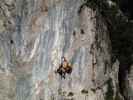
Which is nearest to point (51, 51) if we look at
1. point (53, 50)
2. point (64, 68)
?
point (53, 50)

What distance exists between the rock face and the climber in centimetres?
18

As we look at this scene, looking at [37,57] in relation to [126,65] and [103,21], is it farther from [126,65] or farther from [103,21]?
[126,65]

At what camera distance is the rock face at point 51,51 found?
20.8m

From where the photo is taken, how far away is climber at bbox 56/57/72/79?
21.2 meters

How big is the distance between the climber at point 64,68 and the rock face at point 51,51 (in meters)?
0.18

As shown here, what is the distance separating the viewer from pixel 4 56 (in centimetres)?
2078

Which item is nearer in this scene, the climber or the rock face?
the rock face

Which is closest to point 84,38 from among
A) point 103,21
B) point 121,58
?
point 103,21

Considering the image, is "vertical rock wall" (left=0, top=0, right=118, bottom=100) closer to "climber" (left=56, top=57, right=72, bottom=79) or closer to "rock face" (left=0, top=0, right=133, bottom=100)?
"rock face" (left=0, top=0, right=133, bottom=100)

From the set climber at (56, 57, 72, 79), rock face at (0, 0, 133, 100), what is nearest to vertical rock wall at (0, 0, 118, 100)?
rock face at (0, 0, 133, 100)

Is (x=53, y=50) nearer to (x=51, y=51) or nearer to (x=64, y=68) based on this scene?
(x=51, y=51)

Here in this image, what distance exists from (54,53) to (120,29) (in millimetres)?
6973

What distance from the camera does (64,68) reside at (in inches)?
840

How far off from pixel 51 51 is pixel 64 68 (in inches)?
48.6
